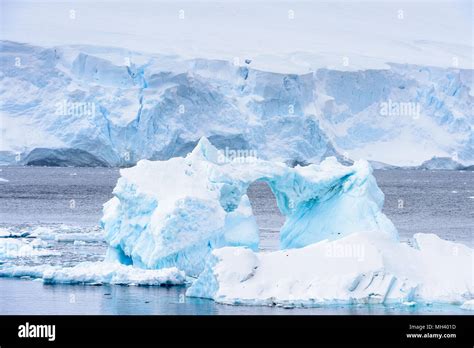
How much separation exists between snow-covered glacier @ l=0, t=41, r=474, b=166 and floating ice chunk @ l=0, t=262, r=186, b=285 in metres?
26.3

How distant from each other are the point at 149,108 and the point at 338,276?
31.5m

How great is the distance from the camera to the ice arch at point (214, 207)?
54.4ft

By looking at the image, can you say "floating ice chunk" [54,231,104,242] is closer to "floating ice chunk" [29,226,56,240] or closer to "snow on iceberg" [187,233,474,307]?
"floating ice chunk" [29,226,56,240]

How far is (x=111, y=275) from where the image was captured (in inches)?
650

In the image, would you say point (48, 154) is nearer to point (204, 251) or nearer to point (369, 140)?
point (369, 140)

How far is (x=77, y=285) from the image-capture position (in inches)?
643

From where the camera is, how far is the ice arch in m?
16.6

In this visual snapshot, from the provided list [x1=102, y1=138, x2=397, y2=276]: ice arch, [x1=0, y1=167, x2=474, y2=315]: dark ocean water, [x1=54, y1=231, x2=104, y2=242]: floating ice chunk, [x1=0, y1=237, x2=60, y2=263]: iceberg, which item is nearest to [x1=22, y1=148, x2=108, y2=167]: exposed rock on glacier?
[x1=0, y1=167, x2=474, y2=315]: dark ocean water

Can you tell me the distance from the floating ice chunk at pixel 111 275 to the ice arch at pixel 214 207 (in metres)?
0.33

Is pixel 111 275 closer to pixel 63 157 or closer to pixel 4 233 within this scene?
pixel 4 233

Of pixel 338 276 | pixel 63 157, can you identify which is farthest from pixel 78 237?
pixel 63 157

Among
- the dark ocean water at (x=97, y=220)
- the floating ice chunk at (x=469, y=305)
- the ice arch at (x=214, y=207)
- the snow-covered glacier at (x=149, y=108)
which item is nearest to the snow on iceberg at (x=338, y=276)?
the dark ocean water at (x=97, y=220)

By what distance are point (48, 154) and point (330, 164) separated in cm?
3377
